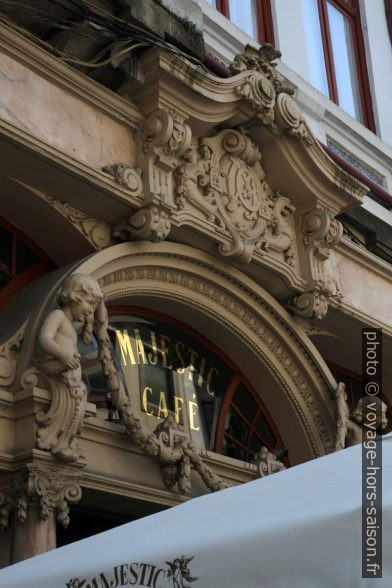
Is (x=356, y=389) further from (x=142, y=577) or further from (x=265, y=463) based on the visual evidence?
(x=142, y=577)

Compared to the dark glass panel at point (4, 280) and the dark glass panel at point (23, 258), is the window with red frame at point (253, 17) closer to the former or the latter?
the dark glass panel at point (23, 258)

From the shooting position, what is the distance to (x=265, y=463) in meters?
8.62

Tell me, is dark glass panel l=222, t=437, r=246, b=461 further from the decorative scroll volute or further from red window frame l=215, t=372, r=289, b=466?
the decorative scroll volute

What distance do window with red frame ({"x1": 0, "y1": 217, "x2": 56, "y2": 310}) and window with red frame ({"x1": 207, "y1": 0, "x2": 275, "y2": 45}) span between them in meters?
5.07

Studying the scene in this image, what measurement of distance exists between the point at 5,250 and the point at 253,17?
19.7ft

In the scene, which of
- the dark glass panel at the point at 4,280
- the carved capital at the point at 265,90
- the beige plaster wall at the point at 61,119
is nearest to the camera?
the beige plaster wall at the point at 61,119

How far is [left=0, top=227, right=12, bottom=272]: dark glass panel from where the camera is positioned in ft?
25.6

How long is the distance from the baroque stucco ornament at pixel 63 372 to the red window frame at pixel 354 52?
282 inches

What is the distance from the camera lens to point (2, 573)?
4062mm

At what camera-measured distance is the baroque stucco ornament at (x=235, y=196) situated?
27.9 ft

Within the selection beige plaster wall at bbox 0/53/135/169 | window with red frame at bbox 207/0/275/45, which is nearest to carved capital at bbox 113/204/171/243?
beige plaster wall at bbox 0/53/135/169

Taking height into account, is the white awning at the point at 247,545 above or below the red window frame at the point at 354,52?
below

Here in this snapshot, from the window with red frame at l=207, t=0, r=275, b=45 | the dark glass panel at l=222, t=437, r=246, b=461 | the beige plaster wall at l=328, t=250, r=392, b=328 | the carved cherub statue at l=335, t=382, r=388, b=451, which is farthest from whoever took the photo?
the window with red frame at l=207, t=0, r=275, b=45

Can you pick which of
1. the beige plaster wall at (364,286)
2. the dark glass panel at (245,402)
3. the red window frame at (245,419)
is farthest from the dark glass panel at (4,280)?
the beige plaster wall at (364,286)
